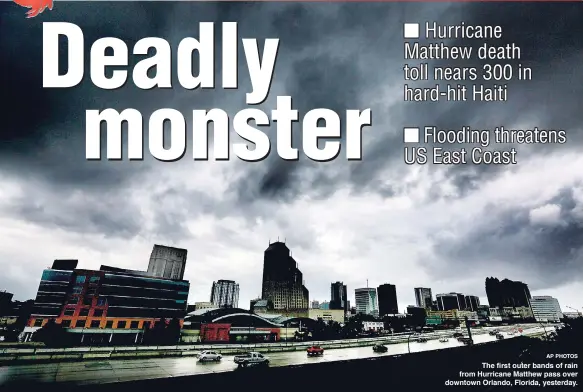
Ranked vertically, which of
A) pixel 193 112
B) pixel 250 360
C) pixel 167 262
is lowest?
pixel 250 360

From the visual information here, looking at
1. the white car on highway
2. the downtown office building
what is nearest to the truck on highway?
the white car on highway

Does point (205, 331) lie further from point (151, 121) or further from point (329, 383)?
point (151, 121)

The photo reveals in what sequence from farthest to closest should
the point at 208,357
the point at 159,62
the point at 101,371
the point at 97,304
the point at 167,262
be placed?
the point at 167,262 → the point at 97,304 → the point at 208,357 → the point at 101,371 → the point at 159,62

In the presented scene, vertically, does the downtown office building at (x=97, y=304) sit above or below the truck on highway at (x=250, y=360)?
above

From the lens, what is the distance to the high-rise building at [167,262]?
447ft

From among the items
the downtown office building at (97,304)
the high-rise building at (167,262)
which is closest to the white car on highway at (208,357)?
the downtown office building at (97,304)

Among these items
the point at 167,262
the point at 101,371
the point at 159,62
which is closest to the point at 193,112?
the point at 159,62

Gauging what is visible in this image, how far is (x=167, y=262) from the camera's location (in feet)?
454

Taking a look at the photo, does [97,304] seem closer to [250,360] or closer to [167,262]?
[250,360]

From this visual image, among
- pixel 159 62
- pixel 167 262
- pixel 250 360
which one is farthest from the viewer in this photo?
pixel 167 262

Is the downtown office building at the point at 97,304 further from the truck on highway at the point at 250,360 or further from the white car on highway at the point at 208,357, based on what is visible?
the truck on highway at the point at 250,360

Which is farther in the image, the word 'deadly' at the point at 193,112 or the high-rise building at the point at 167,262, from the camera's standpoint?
the high-rise building at the point at 167,262

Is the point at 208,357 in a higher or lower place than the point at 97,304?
lower

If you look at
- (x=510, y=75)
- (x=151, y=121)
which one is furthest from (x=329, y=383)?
(x=510, y=75)
